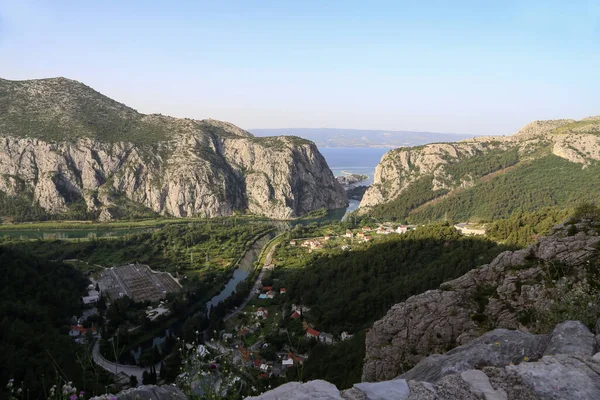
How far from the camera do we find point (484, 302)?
15320 mm

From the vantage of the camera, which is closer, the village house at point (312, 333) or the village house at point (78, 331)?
the village house at point (312, 333)

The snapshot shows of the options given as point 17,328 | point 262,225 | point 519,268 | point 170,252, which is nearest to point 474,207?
point 262,225

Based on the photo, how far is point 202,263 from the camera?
7544 centimetres

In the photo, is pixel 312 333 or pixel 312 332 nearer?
pixel 312 333

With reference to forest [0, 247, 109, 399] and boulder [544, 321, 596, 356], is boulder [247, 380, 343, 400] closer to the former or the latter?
forest [0, 247, 109, 399]

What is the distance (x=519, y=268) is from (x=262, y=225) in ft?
329

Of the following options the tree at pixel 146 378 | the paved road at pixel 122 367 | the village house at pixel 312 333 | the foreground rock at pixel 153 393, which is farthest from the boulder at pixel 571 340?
the paved road at pixel 122 367

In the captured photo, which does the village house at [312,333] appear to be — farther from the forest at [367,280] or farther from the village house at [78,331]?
the village house at [78,331]

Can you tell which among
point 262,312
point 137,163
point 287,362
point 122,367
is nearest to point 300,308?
point 262,312

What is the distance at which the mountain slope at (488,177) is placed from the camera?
3780 inches

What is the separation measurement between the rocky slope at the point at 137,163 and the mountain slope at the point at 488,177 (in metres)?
33.5

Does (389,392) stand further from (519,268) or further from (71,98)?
(71,98)

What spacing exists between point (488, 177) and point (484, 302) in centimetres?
11601

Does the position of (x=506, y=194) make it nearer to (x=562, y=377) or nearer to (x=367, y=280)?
(x=367, y=280)
